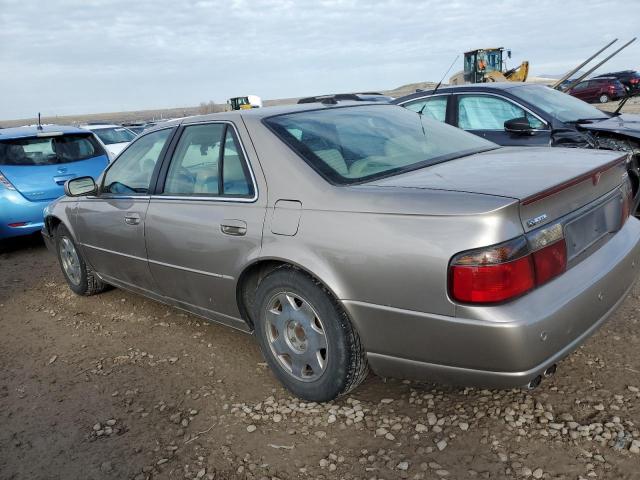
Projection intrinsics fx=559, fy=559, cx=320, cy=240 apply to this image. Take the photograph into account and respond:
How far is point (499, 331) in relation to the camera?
2.16 metres

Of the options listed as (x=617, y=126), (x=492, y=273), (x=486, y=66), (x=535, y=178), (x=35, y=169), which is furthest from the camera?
(x=486, y=66)

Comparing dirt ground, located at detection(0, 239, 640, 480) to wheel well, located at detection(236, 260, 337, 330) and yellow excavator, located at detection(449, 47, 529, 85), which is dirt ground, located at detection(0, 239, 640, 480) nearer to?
wheel well, located at detection(236, 260, 337, 330)

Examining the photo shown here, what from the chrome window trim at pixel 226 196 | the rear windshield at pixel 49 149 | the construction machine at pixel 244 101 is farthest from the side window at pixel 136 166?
the construction machine at pixel 244 101

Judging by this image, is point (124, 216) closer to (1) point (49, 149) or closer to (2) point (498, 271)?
(2) point (498, 271)

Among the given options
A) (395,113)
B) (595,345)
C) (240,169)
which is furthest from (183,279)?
(595,345)

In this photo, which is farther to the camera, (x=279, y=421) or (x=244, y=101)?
(x=244, y=101)

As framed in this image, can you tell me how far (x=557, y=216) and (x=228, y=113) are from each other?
2.00 metres

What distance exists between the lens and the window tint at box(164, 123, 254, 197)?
3.14 metres

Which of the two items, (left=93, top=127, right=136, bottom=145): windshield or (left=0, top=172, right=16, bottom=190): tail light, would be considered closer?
(left=0, top=172, right=16, bottom=190): tail light

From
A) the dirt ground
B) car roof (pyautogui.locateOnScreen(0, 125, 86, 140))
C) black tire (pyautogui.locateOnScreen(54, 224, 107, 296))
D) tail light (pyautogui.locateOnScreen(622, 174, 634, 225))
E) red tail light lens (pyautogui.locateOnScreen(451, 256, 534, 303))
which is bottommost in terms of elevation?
the dirt ground

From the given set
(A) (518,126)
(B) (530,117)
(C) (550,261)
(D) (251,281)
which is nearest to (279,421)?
(D) (251,281)

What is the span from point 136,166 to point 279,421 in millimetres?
2205

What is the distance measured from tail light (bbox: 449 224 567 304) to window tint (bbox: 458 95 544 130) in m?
4.13

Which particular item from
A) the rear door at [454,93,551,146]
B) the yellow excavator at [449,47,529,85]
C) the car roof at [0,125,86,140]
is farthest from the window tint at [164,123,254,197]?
the yellow excavator at [449,47,529,85]
